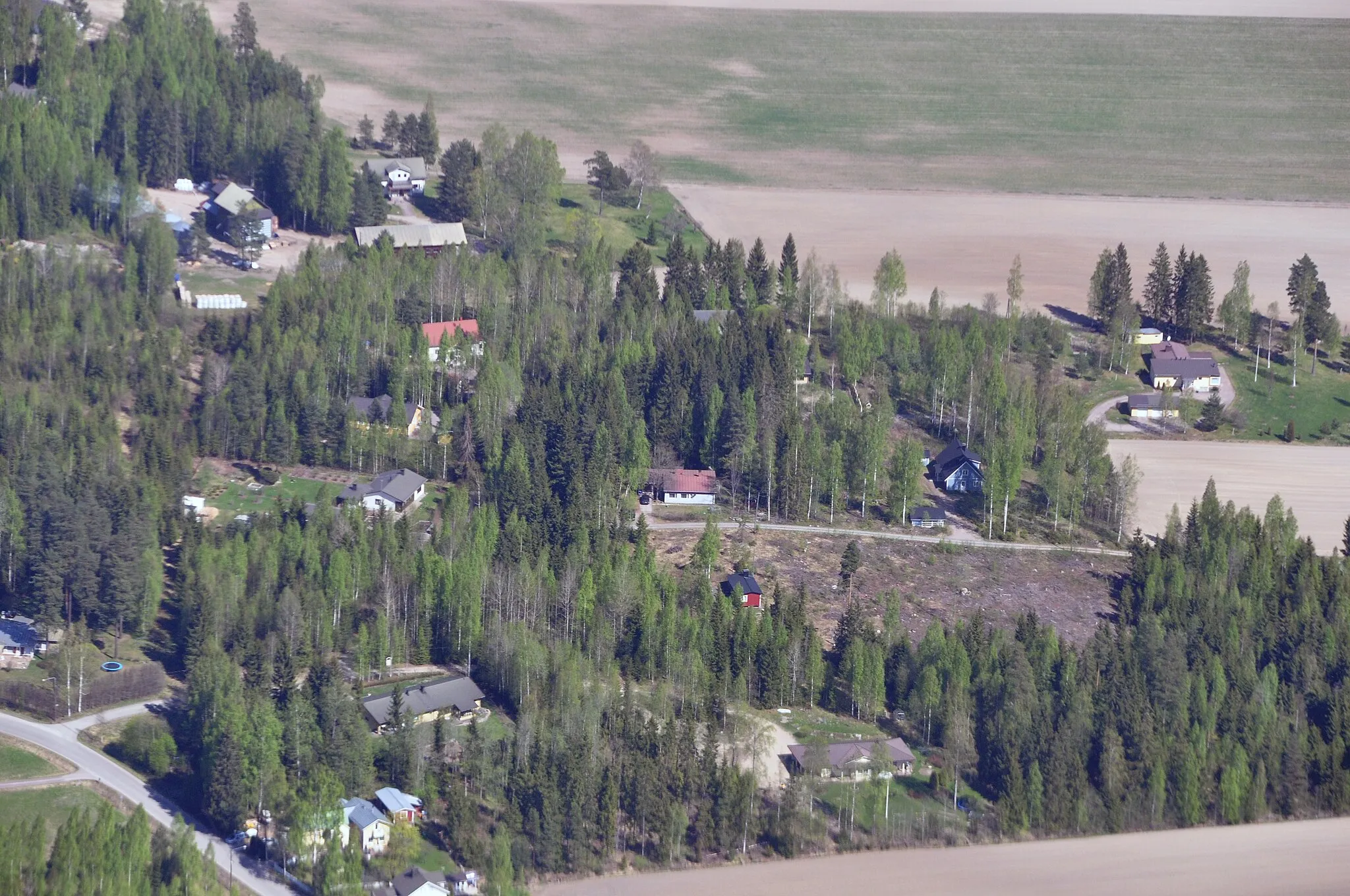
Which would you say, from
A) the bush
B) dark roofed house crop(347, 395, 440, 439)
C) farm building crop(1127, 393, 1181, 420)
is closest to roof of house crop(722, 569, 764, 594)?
dark roofed house crop(347, 395, 440, 439)

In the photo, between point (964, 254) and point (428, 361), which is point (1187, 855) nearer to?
point (428, 361)

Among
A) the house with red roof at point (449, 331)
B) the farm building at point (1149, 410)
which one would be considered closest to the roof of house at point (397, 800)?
the house with red roof at point (449, 331)

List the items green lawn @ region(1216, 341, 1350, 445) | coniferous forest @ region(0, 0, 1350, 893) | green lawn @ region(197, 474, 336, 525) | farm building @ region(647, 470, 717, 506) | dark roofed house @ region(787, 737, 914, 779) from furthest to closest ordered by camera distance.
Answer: green lawn @ region(1216, 341, 1350, 445) < farm building @ region(647, 470, 717, 506) < green lawn @ region(197, 474, 336, 525) < dark roofed house @ region(787, 737, 914, 779) < coniferous forest @ region(0, 0, 1350, 893)

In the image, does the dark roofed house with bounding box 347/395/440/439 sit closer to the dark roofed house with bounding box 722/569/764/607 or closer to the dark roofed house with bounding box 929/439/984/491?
the dark roofed house with bounding box 722/569/764/607

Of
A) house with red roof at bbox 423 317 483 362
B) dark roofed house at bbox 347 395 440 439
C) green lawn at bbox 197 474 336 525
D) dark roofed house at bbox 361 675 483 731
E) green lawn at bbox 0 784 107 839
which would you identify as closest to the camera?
green lawn at bbox 0 784 107 839

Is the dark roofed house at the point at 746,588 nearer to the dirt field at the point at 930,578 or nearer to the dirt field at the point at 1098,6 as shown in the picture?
the dirt field at the point at 930,578

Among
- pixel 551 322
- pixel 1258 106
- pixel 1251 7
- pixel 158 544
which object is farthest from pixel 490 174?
pixel 1251 7

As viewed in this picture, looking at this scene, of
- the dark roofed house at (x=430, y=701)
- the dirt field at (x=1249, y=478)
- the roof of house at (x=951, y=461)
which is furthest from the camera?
the roof of house at (x=951, y=461)
